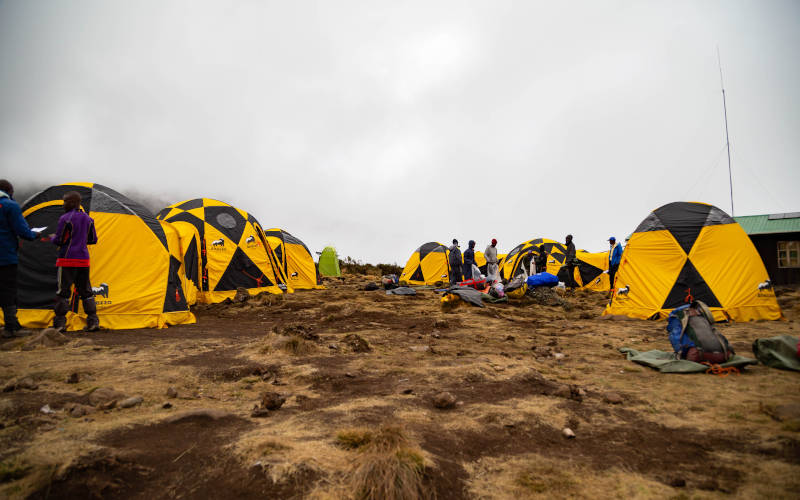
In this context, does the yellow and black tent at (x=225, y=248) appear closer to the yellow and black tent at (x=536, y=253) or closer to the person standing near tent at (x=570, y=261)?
the person standing near tent at (x=570, y=261)

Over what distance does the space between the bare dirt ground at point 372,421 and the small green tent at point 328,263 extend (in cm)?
1840

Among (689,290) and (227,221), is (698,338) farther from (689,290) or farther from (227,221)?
(227,221)

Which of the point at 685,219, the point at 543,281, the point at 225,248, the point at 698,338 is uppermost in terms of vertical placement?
the point at 685,219

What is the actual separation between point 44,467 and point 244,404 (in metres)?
1.39

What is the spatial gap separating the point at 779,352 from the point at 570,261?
13.1 metres

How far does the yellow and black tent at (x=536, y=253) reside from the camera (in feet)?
65.8

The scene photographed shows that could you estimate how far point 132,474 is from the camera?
210 cm

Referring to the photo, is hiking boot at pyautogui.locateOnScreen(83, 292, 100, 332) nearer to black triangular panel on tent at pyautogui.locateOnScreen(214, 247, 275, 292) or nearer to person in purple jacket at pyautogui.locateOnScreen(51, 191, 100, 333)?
person in purple jacket at pyautogui.locateOnScreen(51, 191, 100, 333)

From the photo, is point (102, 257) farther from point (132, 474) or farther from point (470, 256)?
point (470, 256)

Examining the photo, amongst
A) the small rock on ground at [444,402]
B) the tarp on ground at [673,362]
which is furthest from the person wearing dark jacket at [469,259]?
the small rock on ground at [444,402]

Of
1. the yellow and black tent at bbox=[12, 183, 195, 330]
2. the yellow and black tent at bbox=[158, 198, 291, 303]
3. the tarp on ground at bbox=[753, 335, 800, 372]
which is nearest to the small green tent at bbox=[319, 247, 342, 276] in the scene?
the yellow and black tent at bbox=[158, 198, 291, 303]

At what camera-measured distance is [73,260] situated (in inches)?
241

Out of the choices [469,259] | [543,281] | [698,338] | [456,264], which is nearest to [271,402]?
[698,338]

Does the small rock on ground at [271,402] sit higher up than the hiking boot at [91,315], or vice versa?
the hiking boot at [91,315]
